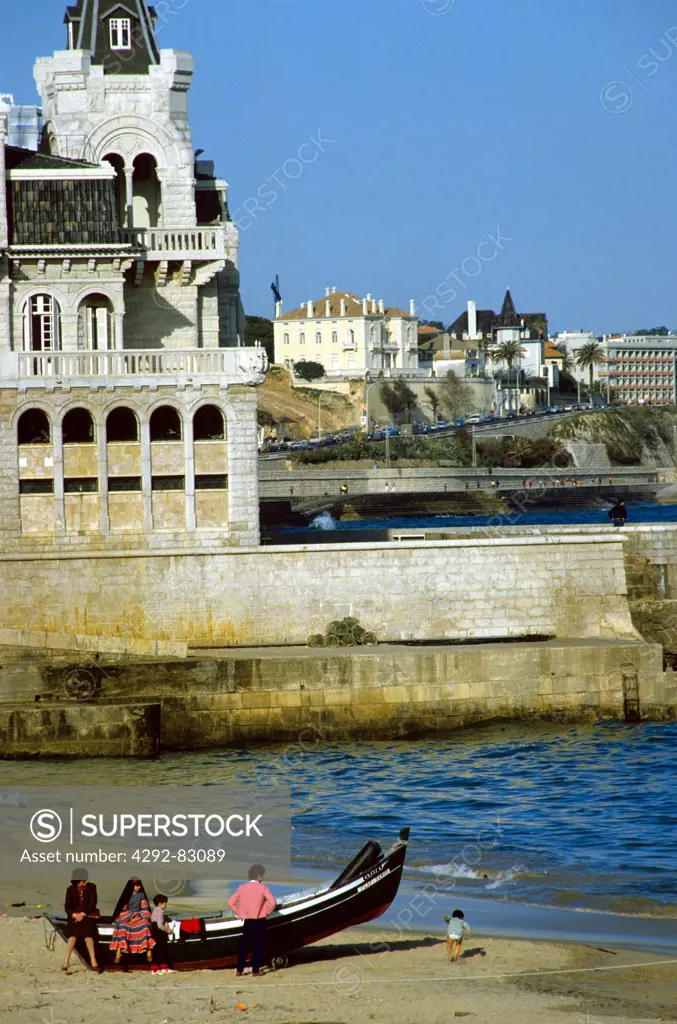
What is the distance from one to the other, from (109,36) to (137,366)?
11294 millimetres

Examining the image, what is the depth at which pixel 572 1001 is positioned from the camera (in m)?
18.2

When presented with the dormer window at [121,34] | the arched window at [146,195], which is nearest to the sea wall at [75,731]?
the arched window at [146,195]

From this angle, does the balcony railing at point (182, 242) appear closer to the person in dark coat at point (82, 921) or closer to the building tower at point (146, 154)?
the building tower at point (146, 154)

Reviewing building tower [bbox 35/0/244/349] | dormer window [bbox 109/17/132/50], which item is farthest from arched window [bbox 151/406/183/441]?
dormer window [bbox 109/17/132/50]

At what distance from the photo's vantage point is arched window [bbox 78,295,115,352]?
39.3 metres

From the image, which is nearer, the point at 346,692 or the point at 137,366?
the point at 346,692

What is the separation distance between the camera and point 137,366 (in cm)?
3750

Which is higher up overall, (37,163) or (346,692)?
(37,163)

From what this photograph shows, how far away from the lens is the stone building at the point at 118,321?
1458 inches

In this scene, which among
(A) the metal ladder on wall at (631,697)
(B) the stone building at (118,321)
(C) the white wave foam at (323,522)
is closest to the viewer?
(A) the metal ladder on wall at (631,697)

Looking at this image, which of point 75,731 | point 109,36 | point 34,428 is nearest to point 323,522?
point 109,36

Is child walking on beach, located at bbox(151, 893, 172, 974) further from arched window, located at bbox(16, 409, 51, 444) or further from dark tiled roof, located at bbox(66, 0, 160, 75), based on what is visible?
dark tiled roof, located at bbox(66, 0, 160, 75)

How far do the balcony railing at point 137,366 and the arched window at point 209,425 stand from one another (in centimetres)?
85

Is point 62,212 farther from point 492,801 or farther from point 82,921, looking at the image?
point 82,921
